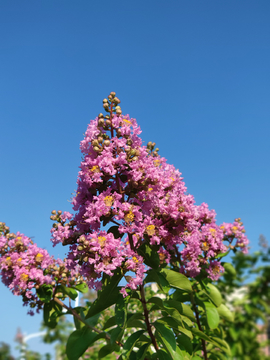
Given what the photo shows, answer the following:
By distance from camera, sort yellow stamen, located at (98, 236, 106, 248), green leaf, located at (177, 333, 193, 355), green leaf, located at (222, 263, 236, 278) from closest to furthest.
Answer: yellow stamen, located at (98, 236, 106, 248) < green leaf, located at (177, 333, 193, 355) < green leaf, located at (222, 263, 236, 278)

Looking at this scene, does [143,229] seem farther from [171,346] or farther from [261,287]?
[261,287]

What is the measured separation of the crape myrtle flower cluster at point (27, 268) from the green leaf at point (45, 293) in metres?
0.03

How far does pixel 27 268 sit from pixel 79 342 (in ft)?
2.67

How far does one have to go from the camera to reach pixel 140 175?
2.11 m

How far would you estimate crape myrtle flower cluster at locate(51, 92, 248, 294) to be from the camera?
2.02m

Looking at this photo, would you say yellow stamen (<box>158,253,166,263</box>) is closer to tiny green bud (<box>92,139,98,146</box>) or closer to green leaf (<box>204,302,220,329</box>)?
green leaf (<box>204,302,220,329</box>)

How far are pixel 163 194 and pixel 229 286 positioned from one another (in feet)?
13.7

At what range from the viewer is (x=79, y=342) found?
97.3 inches

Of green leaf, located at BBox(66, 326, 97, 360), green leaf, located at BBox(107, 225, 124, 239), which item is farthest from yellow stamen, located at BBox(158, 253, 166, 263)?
green leaf, located at BBox(66, 326, 97, 360)

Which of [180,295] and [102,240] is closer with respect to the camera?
[102,240]

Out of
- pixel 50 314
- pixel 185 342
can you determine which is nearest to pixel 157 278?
pixel 185 342

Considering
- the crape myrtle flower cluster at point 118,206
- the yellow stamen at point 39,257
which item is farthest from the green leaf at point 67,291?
the crape myrtle flower cluster at point 118,206

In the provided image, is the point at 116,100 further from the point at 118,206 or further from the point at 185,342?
the point at 185,342

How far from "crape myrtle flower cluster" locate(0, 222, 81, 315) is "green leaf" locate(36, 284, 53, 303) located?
0.03 metres
